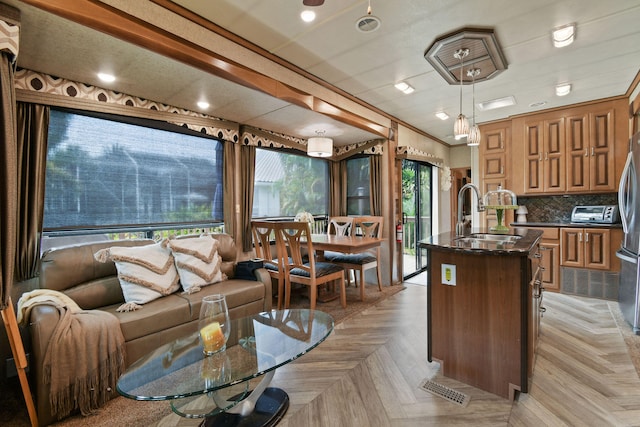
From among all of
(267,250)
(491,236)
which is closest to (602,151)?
(491,236)

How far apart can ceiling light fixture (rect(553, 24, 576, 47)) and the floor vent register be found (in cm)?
279

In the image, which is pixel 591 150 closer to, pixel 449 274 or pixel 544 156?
pixel 544 156

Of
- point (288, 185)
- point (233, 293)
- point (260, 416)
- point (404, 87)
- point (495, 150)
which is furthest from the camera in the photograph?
point (495, 150)

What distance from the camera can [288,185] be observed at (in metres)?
4.48

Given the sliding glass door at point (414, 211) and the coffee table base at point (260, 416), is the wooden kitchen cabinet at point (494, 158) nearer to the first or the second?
the sliding glass door at point (414, 211)

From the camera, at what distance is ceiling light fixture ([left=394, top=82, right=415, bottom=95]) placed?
3.29m

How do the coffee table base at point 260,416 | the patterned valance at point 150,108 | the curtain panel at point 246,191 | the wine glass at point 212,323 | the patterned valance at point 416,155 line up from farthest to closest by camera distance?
the patterned valance at point 416,155 < the curtain panel at point 246,191 < the patterned valance at point 150,108 < the coffee table base at point 260,416 < the wine glass at point 212,323

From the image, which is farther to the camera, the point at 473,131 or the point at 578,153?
the point at 578,153

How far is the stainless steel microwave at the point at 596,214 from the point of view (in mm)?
3760

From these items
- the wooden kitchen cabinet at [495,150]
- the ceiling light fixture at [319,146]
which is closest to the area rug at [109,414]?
the ceiling light fixture at [319,146]

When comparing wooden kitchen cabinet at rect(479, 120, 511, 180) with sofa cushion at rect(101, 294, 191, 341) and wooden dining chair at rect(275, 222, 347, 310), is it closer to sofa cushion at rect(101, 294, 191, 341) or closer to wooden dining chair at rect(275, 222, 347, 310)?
wooden dining chair at rect(275, 222, 347, 310)

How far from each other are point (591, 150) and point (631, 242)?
5.15 ft

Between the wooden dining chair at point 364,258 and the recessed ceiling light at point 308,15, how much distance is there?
8.85 feet

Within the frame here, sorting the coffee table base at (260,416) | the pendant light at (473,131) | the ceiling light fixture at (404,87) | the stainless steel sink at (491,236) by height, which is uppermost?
the ceiling light fixture at (404,87)
